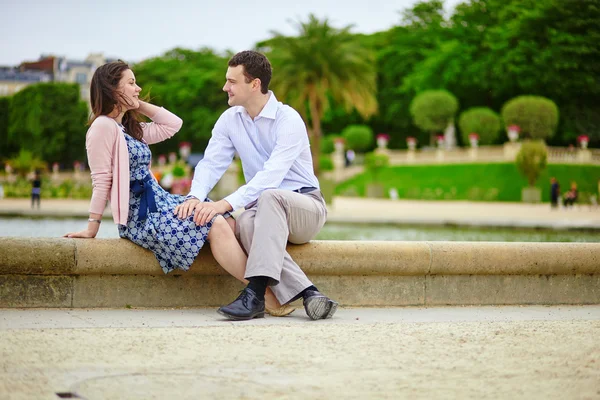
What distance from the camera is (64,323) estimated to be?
14.9 feet

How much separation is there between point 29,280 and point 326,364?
2.06 metres

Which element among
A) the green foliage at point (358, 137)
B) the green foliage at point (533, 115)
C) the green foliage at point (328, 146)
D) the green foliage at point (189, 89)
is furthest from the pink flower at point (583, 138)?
the green foliage at point (189, 89)

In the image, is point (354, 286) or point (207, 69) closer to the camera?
point (354, 286)

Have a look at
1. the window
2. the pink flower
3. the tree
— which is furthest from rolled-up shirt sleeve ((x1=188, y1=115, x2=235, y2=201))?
the window

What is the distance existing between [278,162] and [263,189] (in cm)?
17

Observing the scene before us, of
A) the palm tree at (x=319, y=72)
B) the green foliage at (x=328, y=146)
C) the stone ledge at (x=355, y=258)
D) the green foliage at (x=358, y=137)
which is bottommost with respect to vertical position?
the green foliage at (x=328, y=146)

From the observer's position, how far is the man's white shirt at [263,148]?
5070mm

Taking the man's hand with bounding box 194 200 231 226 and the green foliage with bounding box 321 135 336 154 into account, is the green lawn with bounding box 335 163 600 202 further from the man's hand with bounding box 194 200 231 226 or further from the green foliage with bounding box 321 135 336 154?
the man's hand with bounding box 194 200 231 226

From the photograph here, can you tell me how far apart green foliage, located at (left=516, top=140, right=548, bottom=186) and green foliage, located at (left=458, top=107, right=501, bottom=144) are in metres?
11.1

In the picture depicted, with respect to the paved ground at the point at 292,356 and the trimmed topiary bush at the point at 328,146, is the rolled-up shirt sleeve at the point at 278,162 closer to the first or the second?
the paved ground at the point at 292,356

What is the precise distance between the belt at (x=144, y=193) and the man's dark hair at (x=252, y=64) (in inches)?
31.4

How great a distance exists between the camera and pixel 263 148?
5.29 meters

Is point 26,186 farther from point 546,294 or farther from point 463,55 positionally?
point 546,294

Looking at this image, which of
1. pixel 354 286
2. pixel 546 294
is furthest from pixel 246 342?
pixel 546 294
